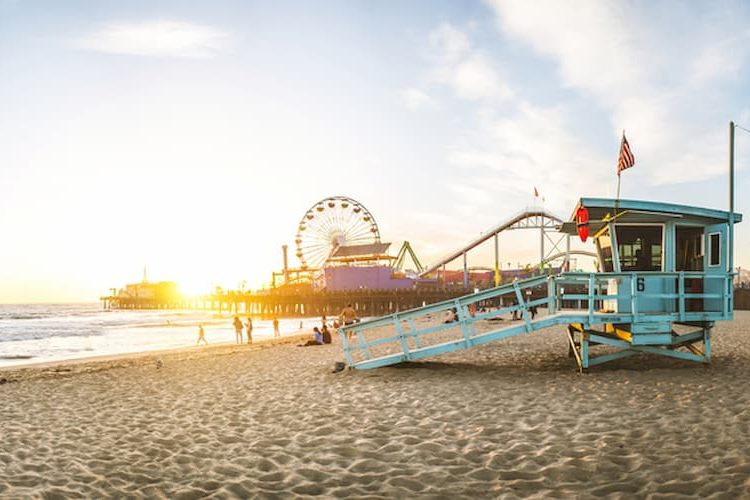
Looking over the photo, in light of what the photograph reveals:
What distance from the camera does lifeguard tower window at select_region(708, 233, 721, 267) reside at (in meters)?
10.8

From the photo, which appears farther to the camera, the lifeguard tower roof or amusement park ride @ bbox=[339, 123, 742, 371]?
the lifeguard tower roof

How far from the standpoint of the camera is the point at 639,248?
11.1 m

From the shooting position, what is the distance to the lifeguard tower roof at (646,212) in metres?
10.5

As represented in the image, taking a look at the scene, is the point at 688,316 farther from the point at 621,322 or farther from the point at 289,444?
the point at 289,444

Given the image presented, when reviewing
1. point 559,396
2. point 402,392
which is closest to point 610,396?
point 559,396

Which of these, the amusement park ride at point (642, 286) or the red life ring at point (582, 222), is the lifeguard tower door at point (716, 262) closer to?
the amusement park ride at point (642, 286)

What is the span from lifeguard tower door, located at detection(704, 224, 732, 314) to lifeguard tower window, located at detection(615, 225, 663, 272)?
3.31ft

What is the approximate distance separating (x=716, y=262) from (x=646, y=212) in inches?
77.3

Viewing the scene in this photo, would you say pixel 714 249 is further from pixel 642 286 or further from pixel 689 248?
pixel 642 286

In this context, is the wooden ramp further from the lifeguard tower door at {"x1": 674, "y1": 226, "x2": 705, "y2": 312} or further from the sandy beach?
the sandy beach

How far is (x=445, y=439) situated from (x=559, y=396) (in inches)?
116

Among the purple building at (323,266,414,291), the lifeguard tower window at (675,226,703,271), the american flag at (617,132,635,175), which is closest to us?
the lifeguard tower window at (675,226,703,271)

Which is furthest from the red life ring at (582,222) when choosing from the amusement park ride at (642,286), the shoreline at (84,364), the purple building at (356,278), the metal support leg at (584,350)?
the purple building at (356,278)

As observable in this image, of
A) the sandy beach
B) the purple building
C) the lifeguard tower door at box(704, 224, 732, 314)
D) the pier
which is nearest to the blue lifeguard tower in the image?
the lifeguard tower door at box(704, 224, 732, 314)
